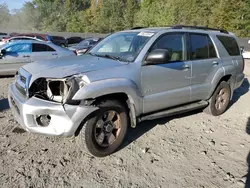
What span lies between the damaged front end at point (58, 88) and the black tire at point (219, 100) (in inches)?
122

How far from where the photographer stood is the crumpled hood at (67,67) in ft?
10.0

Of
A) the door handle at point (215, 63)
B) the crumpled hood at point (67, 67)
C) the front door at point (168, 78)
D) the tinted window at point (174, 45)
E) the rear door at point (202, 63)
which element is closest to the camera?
the crumpled hood at point (67, 67)

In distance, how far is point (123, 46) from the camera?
160 inches

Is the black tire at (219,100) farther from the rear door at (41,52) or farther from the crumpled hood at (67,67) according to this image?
the rear door at (41,52)

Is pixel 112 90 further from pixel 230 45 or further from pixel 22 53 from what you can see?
pixel 22 53

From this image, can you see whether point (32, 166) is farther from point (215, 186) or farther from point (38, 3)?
point (38, 3)

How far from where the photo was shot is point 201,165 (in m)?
3.26

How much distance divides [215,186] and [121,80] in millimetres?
1767

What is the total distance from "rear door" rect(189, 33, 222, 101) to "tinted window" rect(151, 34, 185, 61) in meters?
0.22

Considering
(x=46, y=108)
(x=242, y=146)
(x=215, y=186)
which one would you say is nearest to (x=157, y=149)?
(x=215, y=186)

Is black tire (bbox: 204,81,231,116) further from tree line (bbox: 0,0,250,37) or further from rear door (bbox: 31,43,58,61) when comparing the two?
tree line (bbox: 0,0,250,37)

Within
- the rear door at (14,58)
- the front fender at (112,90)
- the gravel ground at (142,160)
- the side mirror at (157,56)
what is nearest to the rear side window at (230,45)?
the gravel ground at (142,160)

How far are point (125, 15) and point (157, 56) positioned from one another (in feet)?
173

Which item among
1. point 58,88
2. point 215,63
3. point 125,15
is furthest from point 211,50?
point 125,15
